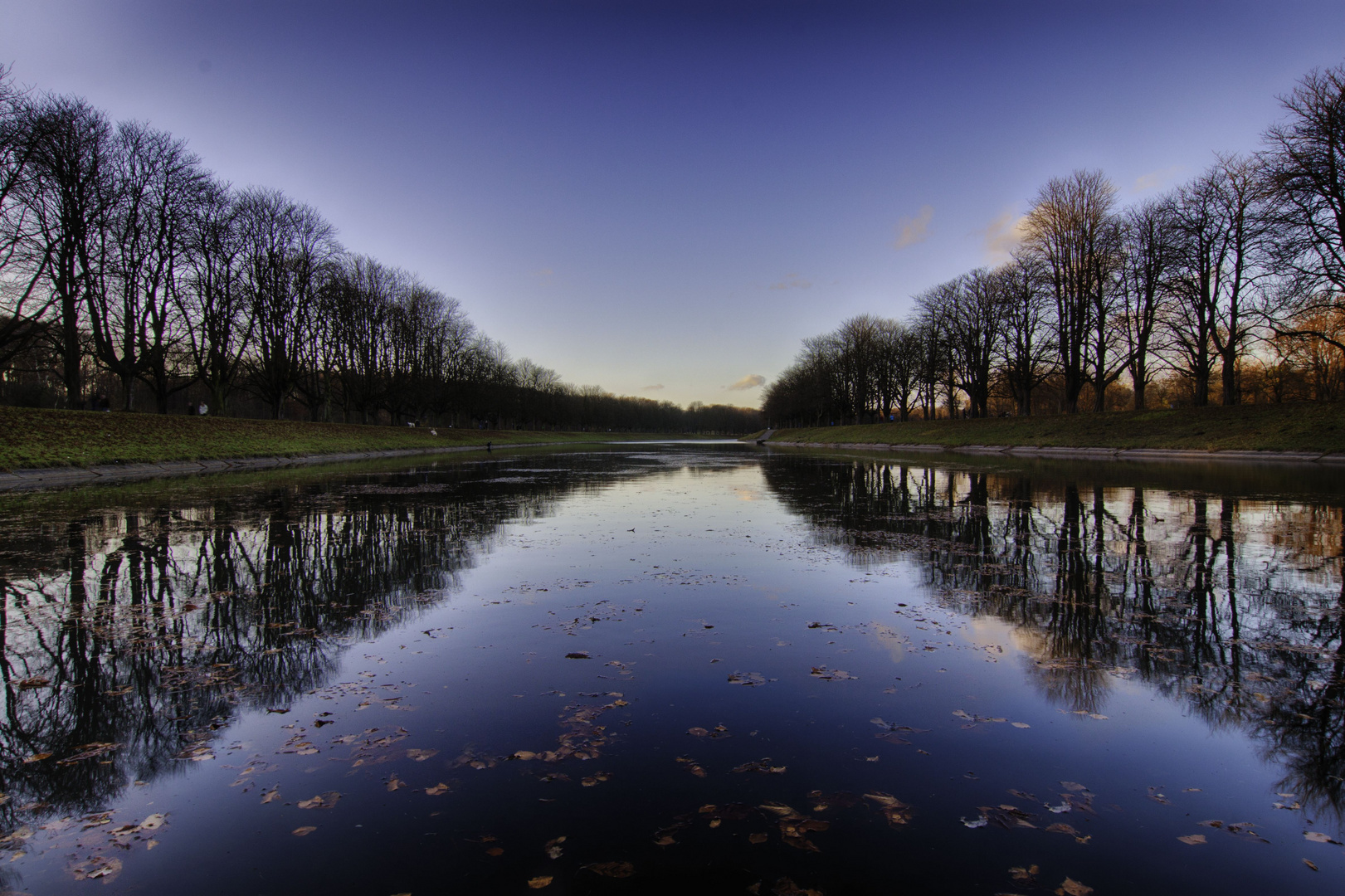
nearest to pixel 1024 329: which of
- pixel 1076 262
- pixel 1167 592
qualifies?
pixel 1076 262

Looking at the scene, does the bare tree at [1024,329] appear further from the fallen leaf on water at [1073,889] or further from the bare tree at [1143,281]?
the fallen leaf on water at [1073,889]

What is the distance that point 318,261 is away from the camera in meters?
46.8

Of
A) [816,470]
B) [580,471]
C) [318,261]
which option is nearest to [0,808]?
[580,471]

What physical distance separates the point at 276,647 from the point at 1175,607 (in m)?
8.82

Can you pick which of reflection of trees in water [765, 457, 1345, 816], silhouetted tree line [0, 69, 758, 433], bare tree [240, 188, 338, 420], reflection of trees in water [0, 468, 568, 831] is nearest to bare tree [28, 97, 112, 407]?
silhouetted tree line [0, 69, 758, 433]

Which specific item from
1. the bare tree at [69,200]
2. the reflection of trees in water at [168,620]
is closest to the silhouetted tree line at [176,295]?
the bare tree at [69,200]

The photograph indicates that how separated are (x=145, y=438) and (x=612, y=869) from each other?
33.6m

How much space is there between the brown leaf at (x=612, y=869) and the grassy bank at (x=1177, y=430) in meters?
36.4

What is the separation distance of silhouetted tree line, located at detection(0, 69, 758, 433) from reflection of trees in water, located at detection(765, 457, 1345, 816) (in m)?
35.9

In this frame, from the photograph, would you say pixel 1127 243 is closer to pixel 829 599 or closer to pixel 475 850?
pixel 829 599

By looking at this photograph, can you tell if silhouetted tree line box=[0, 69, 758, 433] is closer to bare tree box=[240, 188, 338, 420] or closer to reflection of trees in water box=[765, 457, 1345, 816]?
bare tree box=[240, 188, 338, 420]

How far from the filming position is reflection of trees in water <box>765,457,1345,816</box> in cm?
419

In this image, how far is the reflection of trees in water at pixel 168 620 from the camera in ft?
12.1

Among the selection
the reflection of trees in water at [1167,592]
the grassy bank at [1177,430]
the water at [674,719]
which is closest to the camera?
the water at [674,719]
